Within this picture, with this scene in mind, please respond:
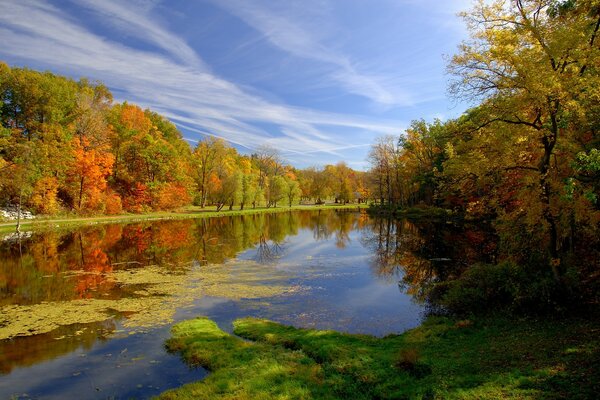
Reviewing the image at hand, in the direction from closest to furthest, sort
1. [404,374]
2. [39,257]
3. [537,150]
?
[404,374] < [537,150] < [39,257]

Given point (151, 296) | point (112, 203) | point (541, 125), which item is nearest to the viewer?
point (541, 125)

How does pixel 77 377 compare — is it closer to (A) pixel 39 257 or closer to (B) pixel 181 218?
(A) pixel 39 257

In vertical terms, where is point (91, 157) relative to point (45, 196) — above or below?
above

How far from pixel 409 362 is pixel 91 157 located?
59700 millimetres

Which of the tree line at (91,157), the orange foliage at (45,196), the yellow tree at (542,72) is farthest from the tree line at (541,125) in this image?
the orange foliage at (45,196)

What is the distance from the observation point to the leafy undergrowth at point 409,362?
7203mm

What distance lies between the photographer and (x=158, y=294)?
1809cm

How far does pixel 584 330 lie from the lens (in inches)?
374

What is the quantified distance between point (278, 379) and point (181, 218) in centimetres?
5635

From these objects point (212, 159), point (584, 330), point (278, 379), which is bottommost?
point (278, 379)

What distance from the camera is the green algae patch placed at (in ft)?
46.3

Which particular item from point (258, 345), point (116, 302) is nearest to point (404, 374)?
point (258, 345)

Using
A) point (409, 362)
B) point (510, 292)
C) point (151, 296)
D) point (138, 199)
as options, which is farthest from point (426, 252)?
point (138, 199)

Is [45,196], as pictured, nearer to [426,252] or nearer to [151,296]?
[151,296]
